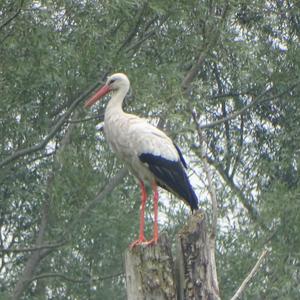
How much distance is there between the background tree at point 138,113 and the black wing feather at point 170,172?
3.38 m

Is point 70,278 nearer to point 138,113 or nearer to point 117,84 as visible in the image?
point 138,113

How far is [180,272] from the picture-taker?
8.02 meters

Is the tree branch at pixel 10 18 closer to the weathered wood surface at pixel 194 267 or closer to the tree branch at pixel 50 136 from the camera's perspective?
the tree branch at pixel 50 136

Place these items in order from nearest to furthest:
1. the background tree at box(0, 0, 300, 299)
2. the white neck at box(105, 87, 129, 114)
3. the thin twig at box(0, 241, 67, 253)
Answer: the white neck at box(105, 87, 129, 114)
the background tree at box(0, 0, 300, 299)
the thin twig at box(0, 241, 67, 253)

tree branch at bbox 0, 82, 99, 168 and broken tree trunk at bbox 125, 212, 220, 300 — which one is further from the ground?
tree branch at bbox 0, 82, 99, 168

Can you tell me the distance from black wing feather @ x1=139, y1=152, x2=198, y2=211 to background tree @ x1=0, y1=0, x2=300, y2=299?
3377 mm

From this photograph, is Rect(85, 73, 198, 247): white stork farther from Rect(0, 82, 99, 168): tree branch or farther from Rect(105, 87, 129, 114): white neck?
Rect(0, 82, 99, 168): tree branch

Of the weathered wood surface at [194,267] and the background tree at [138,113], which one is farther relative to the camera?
the background tree at [138,113]

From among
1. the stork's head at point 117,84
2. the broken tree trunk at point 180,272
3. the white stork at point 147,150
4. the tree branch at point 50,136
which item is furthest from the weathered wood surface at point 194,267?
the tree branch at point 50,136

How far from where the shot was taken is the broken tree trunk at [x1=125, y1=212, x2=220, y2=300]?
26.1 ft

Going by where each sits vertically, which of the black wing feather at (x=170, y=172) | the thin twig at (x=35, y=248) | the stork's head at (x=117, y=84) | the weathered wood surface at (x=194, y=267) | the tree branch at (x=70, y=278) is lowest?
the weathered wood surface at (x=194, y=267)

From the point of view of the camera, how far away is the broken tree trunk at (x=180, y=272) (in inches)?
314

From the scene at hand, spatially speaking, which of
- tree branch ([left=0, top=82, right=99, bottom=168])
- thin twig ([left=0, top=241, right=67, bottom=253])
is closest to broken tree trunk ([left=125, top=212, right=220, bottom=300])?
tree branch ([left=0, top=82, right=99, bottom=168])

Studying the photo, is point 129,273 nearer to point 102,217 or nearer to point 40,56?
point 40,56
